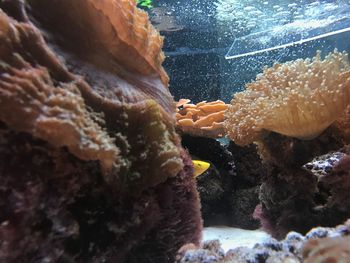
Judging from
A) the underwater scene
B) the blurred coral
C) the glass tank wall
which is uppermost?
the glass tank wall

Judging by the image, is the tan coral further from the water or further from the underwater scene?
the water

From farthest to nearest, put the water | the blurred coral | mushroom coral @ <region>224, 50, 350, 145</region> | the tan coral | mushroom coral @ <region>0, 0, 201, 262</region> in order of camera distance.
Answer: the water, the tan coral, mushroom coral @ <region>224, 50, 350, 145</region>, mushroom coral @ <region>0, 0, 201, 262</region>, the blurred coral

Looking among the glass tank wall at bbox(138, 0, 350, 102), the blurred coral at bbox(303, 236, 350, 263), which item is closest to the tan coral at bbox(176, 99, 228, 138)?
the blurred coral at bbox(303, 236, 350, 263)

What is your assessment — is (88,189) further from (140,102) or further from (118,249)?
(140,102)

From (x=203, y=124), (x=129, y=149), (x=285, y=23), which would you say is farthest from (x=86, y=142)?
(x=285, y=23)

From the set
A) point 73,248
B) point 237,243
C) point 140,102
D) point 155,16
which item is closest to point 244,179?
point 237,243

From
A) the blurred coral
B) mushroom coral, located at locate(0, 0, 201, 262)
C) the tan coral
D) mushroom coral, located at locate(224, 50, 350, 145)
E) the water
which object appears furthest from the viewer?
the water
